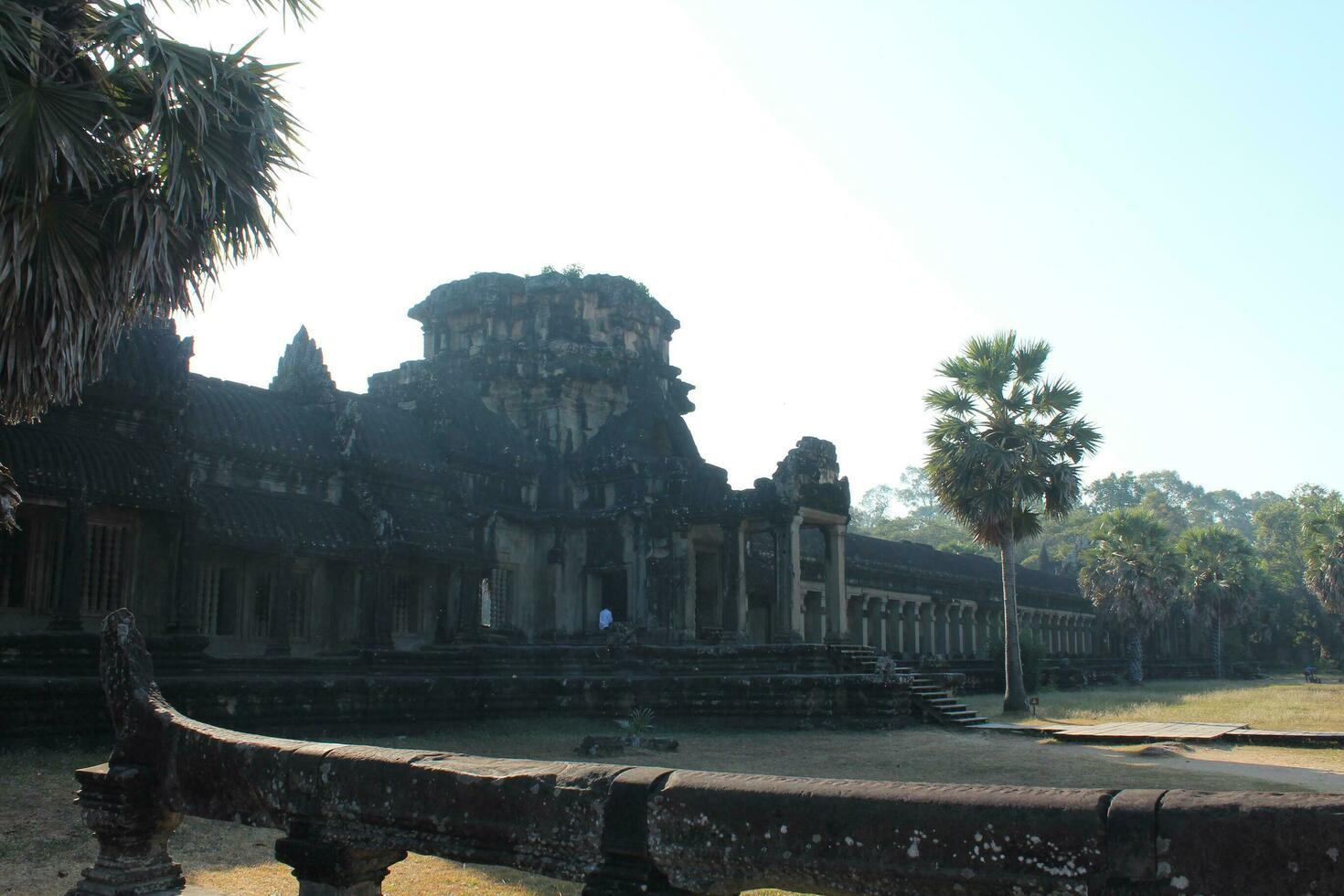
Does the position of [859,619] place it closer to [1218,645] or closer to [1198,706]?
[1198,706]

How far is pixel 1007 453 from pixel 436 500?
43.7 feet

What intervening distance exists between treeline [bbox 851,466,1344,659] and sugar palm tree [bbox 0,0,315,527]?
20993 millimetres

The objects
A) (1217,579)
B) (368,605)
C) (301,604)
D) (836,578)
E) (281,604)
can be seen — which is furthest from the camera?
(1217,579)

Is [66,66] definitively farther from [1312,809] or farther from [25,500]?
[1312,809]

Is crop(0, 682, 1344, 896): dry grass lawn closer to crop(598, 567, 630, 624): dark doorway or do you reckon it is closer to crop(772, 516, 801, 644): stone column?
crop(772, 516, 801, 644): stone column

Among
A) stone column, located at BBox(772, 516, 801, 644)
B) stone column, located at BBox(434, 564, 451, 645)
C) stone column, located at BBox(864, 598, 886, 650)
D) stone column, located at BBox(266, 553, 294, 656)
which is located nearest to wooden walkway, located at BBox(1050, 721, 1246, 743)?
stone column, located at BBox(772, 516, 801, 644)

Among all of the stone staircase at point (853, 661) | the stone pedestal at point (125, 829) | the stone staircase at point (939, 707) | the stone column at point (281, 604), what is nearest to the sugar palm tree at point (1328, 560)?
the stone staircase at point (939, 707)

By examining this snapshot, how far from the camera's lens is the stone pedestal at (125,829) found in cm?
553

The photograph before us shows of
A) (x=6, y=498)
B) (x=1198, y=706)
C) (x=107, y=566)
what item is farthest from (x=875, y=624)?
(x=6, y=498)

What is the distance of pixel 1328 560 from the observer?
4591 centimetres

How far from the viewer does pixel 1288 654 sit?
212 ft

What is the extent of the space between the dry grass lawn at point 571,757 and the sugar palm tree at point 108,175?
11.5ft

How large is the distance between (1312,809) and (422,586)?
2052 cm

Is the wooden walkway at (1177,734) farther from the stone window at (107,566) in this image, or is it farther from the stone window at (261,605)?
the stone window at (107,566)
